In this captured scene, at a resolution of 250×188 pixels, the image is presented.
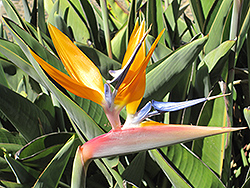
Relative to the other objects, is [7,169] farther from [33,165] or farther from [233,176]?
[233,176]

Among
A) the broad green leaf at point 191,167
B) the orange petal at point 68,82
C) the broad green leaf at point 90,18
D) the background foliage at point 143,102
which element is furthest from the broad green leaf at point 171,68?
the broad green leaf at point 90,18

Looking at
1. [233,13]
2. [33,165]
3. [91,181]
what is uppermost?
[233,13]

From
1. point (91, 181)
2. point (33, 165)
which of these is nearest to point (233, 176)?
point (91, 181)

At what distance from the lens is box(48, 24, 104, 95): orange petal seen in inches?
14.9

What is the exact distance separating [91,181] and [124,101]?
17.0 inches

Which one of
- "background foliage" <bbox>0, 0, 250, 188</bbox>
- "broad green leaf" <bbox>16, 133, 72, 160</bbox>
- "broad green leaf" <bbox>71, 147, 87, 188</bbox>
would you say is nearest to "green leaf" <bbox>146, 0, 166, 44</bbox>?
"background foliage" <bbox>0, 0, 250, 188</bbox>

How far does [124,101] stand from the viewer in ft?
1.19

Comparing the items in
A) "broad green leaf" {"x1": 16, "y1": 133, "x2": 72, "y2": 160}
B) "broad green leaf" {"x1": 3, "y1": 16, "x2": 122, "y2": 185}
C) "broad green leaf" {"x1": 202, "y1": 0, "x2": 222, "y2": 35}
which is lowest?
"broad green leaf" {"x1": 16, "y1": 133, "x2": 72, "y2": 160}

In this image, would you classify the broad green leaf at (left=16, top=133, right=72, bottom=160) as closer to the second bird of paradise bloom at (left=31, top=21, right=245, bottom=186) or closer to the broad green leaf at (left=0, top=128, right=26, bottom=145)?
the broad green leaf at (left=0, top=128, right=26, bottom=145)

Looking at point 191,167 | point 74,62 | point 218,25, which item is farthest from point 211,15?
point 74,62

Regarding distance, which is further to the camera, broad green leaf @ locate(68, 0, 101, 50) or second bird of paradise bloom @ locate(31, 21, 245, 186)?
broad green leaf @ locate(68, 0, 101, 50)

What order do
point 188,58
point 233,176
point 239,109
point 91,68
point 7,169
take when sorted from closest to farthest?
point 91,68 → point 188,58 → point 7,169 → point 233,176 → point 239,109

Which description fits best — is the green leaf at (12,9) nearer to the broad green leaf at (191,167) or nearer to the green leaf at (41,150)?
the green leaf at (41,150)

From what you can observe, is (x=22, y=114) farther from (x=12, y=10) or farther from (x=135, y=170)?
(x=12, y=10)
